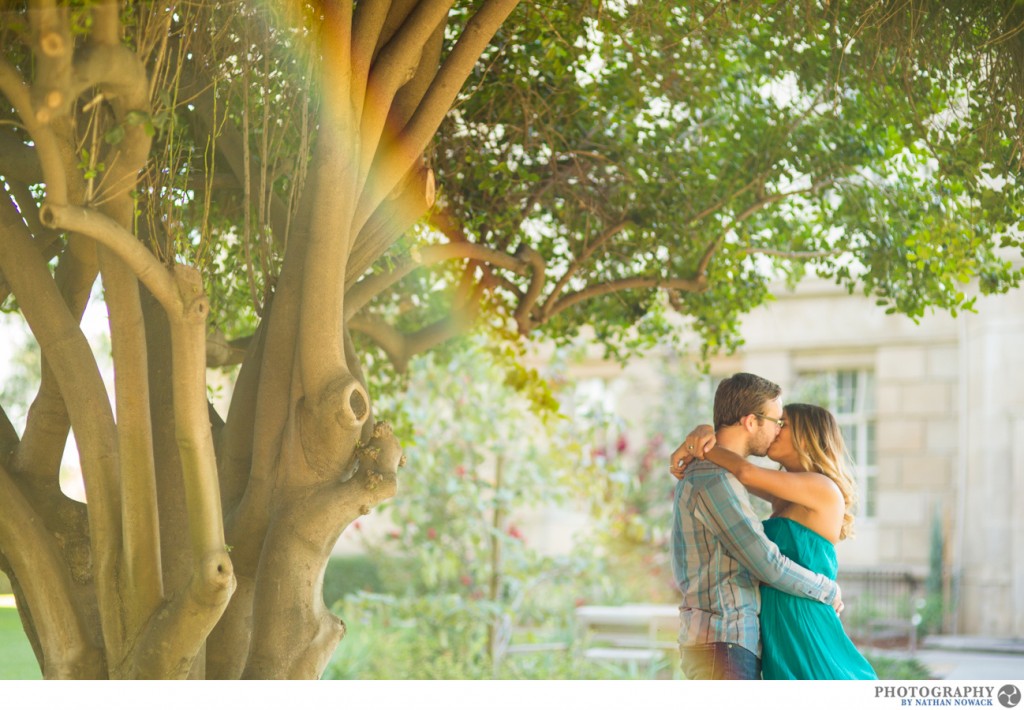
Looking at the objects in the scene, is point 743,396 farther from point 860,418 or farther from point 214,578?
point 860,418

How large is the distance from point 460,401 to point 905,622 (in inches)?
230

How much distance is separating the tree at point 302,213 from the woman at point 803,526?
126cm

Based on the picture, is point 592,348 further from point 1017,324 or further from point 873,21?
point 873,21

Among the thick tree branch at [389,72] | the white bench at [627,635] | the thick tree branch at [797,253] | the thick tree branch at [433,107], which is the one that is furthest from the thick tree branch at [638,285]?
the white bench at [627,635]

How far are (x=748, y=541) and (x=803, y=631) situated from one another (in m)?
0.38

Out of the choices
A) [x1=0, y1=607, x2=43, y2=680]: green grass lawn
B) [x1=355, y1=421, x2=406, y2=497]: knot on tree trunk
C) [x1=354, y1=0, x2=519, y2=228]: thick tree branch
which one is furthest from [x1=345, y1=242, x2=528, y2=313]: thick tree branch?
[x1=0, y1=607, x2=43, y2=680]: green grass lawn

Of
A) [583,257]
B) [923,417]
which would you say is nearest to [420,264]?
[583,257]

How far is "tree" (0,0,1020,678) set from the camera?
10.4ft

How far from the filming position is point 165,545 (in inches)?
148

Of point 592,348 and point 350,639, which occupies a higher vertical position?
point 592,348

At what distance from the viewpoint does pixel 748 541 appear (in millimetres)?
3250

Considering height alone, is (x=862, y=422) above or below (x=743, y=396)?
above

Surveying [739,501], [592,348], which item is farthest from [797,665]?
[592,348]
